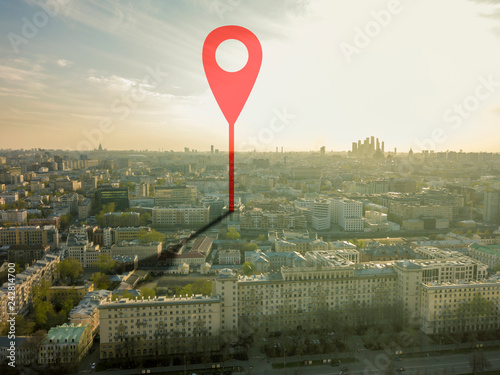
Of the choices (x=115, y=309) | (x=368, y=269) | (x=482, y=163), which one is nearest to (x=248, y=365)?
(x=115, y=309)

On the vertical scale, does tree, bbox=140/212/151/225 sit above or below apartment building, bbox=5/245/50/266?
above

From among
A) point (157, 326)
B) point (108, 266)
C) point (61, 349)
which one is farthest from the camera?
point (108, 266)

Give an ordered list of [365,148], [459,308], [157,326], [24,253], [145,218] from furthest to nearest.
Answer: [365,148] < [145,218] < [24,253] < [459,308] < [157,326]

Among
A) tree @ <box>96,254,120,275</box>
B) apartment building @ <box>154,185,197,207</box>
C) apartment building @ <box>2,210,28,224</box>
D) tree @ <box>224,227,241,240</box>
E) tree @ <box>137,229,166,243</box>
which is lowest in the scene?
tree @ <box>96,254,120,275</box>

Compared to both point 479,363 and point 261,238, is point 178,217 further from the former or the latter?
point 479,363

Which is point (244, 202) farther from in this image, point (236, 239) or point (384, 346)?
point (384, 346)

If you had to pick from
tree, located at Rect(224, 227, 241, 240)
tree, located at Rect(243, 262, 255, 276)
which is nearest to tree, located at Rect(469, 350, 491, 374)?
tree, located at Rect(243, 262, 255, 276)

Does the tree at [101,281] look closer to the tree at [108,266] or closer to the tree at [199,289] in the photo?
the tree at [108,266]

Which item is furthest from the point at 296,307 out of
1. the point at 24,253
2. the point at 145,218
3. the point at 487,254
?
the point at 145,218

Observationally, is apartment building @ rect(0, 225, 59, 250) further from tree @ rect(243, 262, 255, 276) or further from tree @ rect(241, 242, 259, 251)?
tree @ rect(243, 262, 255, 276)
